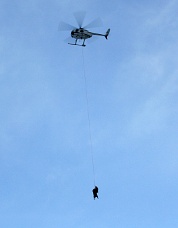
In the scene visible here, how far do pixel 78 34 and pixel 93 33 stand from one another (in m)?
3.90

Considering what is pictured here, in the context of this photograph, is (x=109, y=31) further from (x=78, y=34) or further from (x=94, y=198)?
(x=94, y=198)

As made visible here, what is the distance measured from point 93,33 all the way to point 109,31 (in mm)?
4880

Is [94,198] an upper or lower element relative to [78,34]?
lower

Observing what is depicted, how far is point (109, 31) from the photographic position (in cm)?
8450

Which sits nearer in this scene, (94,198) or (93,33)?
(94,198)

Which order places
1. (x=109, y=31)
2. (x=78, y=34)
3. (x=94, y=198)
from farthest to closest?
(x=109, y=31) < (x=78, y=34) < (x=94, y=198)

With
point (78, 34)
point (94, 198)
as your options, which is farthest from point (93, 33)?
point (94, 198)

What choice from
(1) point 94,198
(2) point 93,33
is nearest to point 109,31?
(2) point 93,33

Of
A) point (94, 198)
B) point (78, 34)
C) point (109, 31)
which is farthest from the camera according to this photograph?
point (109, 31)

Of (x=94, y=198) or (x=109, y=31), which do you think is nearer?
(x=94, y=198)

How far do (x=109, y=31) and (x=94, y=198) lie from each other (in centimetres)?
3693

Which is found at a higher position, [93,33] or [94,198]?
[93,33]

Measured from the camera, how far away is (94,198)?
6256 centimetres

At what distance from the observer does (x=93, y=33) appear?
81.1 metres
